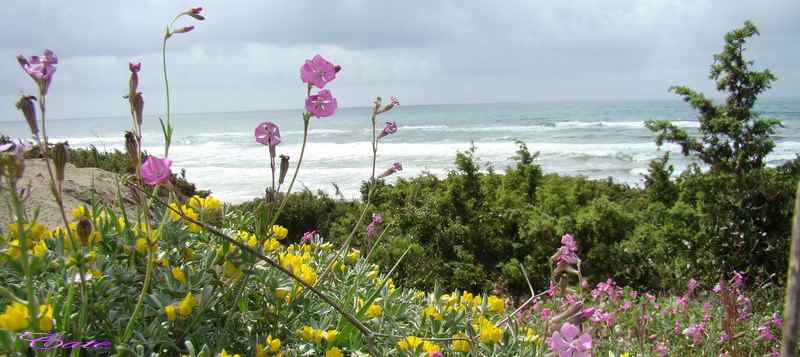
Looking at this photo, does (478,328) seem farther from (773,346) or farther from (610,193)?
(610,193)

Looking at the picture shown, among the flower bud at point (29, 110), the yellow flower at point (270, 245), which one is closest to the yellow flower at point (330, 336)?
the yellow flower at point (270, 245)

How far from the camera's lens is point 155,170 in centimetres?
107

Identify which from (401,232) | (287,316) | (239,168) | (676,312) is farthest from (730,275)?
(239,168)

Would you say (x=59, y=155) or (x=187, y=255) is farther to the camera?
(x=187, y=255)

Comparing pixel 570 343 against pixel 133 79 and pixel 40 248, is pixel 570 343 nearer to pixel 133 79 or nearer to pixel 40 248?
pixel 133 79

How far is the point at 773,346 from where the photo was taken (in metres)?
2.84

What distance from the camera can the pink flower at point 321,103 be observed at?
4.19ft

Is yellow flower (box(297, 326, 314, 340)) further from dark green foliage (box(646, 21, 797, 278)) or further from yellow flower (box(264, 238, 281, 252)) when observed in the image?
dark green foliage (box(646, 21, 797, 278))

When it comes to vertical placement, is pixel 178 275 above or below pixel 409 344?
above

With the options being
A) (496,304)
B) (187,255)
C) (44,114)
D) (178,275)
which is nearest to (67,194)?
(187,255)

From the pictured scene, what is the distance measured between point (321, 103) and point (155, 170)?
1.35ft

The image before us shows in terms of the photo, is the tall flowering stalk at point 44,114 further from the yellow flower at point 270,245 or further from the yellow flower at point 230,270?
the yellow flower at point 270,245

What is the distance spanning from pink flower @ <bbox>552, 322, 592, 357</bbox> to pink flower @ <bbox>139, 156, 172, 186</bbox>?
2.66 feet

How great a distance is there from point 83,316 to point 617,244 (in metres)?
4.61
